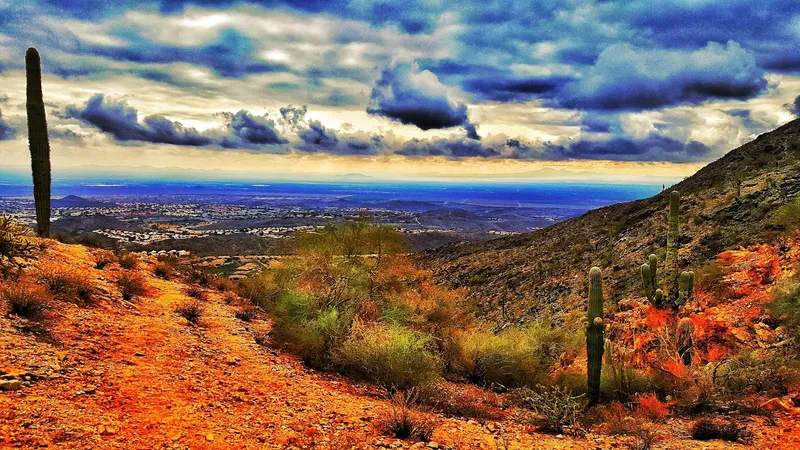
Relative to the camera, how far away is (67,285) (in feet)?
37.4

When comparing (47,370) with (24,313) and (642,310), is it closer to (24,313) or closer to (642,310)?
(24,313)

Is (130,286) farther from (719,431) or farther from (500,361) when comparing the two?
(719,431)

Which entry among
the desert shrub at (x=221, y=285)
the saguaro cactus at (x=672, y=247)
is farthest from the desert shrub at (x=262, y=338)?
the saguaro cactus at (x=672, y=247)

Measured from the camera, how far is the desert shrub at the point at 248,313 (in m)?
15.1

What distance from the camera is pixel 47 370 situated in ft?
24.4

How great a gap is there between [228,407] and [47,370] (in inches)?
115

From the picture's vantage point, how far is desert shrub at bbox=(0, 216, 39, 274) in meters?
11.4

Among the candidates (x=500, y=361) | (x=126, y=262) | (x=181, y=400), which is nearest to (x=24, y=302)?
(x=181, y=400)

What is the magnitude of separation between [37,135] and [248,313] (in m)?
10.1

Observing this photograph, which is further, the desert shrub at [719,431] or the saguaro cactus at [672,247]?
the saguaro cactus at [672,247]

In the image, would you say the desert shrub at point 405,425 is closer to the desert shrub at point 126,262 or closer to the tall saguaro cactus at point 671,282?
the tall saguaro cactus at point 671,282

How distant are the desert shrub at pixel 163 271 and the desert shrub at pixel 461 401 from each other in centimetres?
1248

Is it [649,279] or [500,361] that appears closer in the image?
[500,361]

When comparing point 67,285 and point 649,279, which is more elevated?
point 67,285
